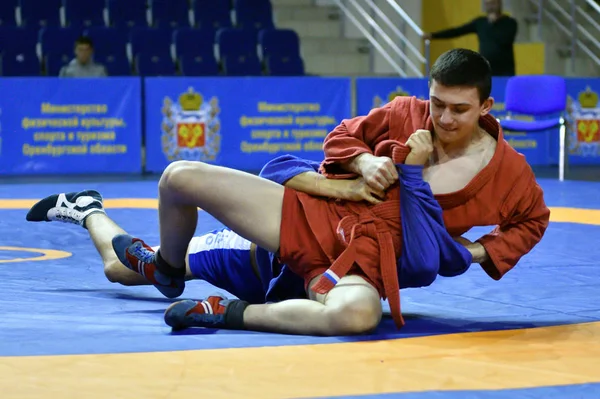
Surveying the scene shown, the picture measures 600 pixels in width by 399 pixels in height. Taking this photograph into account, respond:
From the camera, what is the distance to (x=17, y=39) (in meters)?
10.6

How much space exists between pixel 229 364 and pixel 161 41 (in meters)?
8.78

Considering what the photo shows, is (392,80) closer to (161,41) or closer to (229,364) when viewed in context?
(161,41)

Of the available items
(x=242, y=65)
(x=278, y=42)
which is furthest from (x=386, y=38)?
(x=242, y=65)

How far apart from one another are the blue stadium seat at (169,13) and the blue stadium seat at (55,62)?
4.52 ft

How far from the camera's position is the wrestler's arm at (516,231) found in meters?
3.22

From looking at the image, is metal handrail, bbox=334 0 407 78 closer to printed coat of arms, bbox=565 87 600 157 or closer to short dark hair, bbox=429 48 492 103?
printed coat of arms, bbox=565 87 600 157

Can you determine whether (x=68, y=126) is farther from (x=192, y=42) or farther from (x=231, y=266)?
(x=231, y=266)

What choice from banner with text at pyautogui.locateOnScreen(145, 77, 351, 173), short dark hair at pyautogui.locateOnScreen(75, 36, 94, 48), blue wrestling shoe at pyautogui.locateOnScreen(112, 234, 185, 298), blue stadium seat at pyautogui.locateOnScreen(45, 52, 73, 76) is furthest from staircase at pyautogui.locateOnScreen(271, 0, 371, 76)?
blue wrestling shoe at pyautogui.locateOnScreen(112, 234, 185, 298)

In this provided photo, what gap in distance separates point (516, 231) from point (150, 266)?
1199 mm

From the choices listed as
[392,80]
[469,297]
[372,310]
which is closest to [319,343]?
[372,310]

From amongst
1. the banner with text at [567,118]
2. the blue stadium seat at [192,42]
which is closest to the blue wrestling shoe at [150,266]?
the banner with text at [567,118]

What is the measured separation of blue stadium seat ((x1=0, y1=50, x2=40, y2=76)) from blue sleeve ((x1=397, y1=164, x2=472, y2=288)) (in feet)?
26.3

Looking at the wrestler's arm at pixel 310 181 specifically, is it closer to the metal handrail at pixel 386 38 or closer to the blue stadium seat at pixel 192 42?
the blue stadium seat at pixel 192 42

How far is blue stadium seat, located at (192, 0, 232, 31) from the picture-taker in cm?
1177
